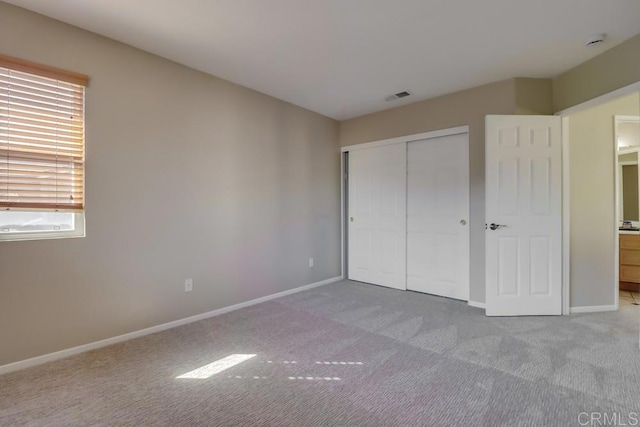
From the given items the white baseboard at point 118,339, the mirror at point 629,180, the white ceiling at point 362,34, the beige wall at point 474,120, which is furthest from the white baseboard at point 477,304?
the mirror at point 629,180

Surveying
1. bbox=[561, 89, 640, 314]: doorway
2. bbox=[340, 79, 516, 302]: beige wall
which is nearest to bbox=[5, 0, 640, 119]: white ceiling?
bbox=[340, 79, 516, 302]: beige wall

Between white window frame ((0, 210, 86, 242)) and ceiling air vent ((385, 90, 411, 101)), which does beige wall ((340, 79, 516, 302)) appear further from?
white window frame ((0, 210, 86, 242))

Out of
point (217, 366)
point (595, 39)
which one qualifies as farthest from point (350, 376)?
point (595, 39)

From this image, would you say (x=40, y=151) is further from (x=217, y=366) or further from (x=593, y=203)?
(x=593, y=203)

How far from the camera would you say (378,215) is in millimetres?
4406

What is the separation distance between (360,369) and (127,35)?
3.14 meters

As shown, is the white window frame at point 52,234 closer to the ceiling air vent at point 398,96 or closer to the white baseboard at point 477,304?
the ceiling air vent at point 398,96

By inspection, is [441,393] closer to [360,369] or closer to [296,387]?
[360,369]

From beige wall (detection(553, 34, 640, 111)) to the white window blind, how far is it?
4368 mm

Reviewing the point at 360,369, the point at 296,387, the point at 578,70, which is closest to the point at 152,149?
the point at 296,387

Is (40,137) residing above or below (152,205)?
above

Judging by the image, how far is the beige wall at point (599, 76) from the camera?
2447 millimetres

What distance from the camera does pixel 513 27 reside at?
231 cm

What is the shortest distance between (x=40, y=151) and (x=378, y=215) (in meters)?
3.68
